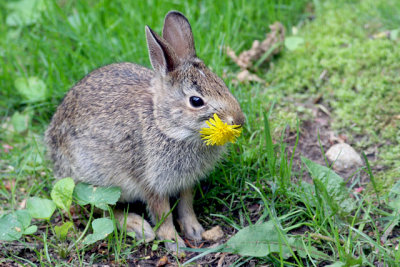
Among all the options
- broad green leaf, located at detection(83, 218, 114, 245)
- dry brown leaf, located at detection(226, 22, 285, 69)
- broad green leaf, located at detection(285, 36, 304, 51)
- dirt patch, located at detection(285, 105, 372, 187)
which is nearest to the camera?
broad green leaf, located at detection(83, 218, 114, 245)

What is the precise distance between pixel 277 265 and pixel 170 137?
3.99 ft

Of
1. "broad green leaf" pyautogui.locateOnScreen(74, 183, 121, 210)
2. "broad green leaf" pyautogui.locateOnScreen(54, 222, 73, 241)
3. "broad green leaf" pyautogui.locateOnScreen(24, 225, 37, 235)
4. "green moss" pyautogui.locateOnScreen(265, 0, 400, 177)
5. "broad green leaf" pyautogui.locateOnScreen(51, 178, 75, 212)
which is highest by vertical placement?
"green moss" pyautogui.locateOnScreen(265, 0, 400, 177)

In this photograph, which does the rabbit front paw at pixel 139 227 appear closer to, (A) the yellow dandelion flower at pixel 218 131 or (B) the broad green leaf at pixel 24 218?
(B) the broad green leaf at pixel 24 218

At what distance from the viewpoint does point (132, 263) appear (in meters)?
3.78

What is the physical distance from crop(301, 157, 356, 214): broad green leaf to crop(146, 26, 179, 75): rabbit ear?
1.27 m

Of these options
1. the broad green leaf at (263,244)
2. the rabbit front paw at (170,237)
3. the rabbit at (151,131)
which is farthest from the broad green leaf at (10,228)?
the broad green leaf at (263,244)

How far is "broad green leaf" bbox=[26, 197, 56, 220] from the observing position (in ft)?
12.6

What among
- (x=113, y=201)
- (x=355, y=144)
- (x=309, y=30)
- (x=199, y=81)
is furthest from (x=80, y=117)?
(x=309, y=30)

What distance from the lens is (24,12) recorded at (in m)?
6.20

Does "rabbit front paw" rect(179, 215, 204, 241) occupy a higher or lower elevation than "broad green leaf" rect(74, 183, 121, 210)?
lower

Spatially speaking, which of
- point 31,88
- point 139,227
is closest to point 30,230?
point 139,227

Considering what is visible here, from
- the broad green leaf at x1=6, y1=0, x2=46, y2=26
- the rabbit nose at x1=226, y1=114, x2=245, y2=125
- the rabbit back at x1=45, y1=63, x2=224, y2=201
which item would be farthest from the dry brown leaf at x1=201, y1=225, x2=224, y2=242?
the broad green leaf at x1=6, y1=0, x2=46, y2=26

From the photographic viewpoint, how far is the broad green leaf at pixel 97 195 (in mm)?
3973

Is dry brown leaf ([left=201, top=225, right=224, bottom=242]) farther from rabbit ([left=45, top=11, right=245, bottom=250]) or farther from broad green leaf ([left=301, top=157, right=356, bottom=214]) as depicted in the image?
broad green leaf ([left=301, top=157, right=356, bottom=214])
